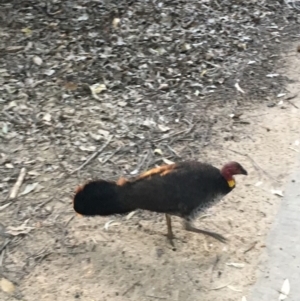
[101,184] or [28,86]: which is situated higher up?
[101,184]

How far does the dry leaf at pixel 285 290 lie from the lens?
8.63 ft

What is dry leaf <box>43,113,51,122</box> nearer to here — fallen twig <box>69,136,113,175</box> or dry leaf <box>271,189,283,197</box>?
fallen twig <box>69,136,113,175</box>

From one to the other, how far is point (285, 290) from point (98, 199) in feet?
3.29

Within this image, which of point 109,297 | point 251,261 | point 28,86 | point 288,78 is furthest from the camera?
point 288,78

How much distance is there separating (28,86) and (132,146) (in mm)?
950

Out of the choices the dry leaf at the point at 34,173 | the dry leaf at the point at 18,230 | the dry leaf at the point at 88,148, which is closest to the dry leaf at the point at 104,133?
the dry leaf at the point at 88,148

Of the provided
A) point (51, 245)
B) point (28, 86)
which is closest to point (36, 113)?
point (28, 86)

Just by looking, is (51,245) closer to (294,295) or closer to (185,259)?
(185,259)

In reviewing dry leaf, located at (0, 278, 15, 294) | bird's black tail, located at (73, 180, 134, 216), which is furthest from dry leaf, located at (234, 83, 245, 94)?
dry leaf, located at (0, 278, 15, 294)

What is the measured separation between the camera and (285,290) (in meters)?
2.65

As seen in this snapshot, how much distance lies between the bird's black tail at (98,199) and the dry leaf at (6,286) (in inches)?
19.3

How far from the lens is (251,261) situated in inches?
110

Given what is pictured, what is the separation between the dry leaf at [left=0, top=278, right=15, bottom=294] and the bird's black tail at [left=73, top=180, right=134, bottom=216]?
49cm

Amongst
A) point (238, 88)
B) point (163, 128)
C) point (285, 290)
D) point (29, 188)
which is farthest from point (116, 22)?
point (285, 290)
